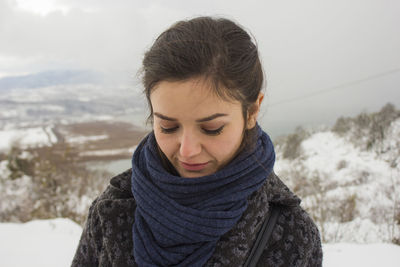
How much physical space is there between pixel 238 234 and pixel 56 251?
296 cm

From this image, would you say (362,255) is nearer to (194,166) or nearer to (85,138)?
(194,166)

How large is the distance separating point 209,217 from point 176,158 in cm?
25

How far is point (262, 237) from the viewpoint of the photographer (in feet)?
3.45

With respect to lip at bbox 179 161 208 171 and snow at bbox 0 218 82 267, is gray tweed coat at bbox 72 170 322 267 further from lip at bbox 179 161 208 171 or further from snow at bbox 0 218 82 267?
snow at bbox 0 218 82 267

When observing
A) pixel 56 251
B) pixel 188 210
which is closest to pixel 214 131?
pixel 188 210

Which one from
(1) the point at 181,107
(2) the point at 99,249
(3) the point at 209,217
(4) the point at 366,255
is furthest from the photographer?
(4) the point at 366,255

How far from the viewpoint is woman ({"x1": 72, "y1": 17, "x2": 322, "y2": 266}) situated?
33.5 inches

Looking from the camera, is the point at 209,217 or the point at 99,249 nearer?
the point at 209,217

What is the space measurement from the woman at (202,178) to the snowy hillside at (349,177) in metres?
5.53

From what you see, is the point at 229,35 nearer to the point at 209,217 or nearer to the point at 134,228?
the point at 209,217

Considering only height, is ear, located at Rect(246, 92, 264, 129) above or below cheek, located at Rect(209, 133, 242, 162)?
above

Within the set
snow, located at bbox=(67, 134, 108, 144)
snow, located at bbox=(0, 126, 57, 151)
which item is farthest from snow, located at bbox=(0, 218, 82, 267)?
snow, located at bbox=(67, 134, 108, 144)

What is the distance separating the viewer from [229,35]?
36.7 inches

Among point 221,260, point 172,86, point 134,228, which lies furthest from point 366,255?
point 172,86
